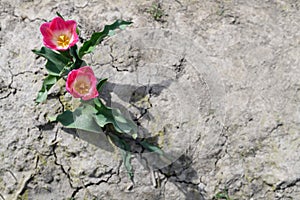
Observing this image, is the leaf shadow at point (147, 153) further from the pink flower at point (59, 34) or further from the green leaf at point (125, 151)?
the pink flower at point (59, 34)

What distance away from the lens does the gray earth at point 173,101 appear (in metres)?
2.41

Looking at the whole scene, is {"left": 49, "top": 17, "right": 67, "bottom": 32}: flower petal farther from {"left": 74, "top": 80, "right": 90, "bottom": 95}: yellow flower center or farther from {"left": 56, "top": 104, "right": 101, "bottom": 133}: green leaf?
{"left": 56, "top": 104, "right": 101, "bottom": 133}: green leaf

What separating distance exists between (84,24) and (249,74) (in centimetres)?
93

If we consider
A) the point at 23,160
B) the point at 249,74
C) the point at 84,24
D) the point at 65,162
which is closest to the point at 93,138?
the point at 65,162

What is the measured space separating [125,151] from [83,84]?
1.37ft

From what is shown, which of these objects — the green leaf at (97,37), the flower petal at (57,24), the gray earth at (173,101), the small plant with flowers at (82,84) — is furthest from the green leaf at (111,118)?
the flower petal at (57,24)

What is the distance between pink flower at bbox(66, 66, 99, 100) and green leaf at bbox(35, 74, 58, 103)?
200 mm

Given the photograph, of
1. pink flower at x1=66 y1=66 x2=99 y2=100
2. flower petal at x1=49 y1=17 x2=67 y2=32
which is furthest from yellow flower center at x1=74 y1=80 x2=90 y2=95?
flower petal at x1=49 y1=17 x2=67 y2=32

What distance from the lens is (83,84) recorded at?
7.31 ft

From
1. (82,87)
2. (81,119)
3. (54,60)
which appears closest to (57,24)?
(54,60)

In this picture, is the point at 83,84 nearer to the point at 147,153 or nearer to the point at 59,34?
the point at 59,34

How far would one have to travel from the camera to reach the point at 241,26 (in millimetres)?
2785

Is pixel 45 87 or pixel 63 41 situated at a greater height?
pixel 63 41

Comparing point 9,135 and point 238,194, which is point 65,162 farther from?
point 238,194
